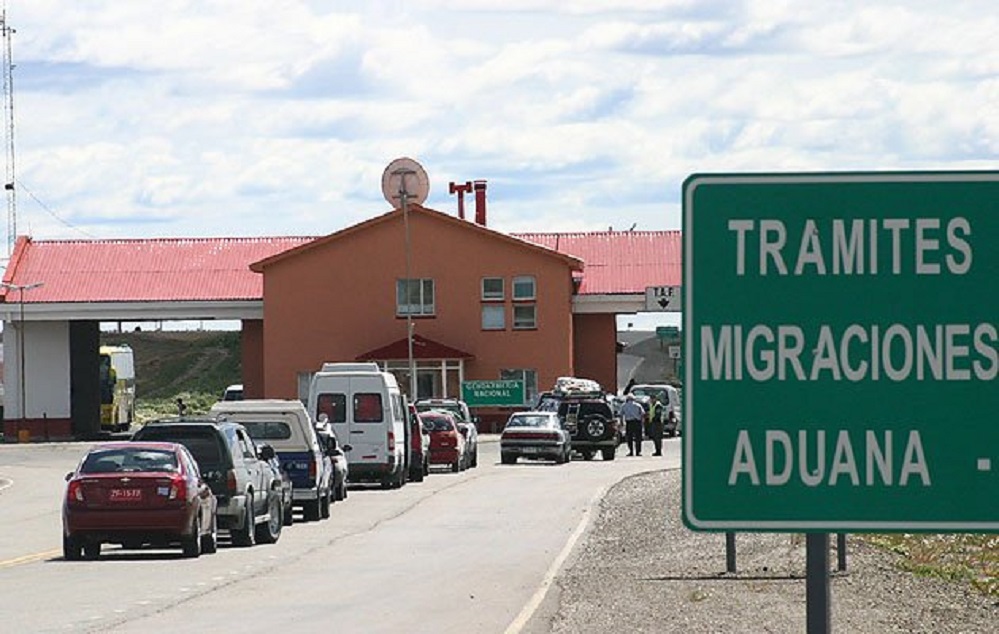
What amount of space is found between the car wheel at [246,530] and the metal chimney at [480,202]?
66343 millimetres

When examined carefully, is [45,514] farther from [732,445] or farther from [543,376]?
[543,376]

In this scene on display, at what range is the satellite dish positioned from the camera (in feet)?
285

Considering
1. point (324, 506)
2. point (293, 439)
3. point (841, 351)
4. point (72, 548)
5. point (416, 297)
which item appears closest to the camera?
point (841, 351)

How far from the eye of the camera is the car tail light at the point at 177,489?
25.5m

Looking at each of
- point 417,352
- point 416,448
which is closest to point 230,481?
point 416,448

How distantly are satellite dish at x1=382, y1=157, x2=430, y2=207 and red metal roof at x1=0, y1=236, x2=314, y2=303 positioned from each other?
6.73 m

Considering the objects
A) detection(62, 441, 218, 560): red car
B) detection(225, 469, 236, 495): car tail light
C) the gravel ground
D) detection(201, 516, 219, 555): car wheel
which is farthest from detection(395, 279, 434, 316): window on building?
detection(62, 441, 218, 560): red car

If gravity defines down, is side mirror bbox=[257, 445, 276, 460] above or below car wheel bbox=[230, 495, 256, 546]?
above

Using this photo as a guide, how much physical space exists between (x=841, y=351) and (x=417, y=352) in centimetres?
7791

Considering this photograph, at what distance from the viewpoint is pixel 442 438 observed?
5319 centimetres

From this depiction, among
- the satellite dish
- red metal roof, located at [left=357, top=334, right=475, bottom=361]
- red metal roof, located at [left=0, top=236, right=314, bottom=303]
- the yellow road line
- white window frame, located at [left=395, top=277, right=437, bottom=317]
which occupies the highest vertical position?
the satellite dish

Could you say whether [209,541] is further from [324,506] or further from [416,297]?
[416,297]

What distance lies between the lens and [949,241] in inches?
234

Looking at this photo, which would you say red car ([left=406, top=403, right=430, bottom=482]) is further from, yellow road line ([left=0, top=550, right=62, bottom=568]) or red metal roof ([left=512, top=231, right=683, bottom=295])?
red metal roof ([left=512, top=231, right=683, bottom=295])
